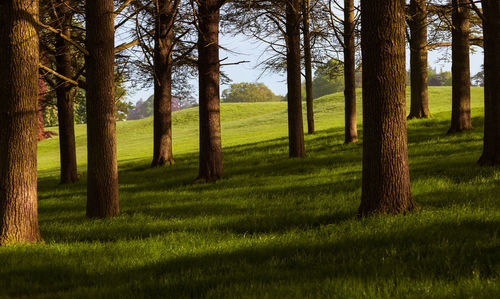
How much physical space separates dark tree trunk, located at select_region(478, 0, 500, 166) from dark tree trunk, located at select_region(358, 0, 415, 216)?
508cm

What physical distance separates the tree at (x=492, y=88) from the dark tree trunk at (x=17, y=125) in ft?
32.1

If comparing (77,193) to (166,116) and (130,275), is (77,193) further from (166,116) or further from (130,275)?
(130,275)

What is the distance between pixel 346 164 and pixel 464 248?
8.41 metres

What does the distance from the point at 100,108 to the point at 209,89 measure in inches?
176

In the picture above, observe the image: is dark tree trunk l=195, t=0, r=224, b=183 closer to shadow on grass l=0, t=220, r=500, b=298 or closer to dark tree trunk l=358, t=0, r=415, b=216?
dark tree trunk l=358, t=0, r=415, b=216

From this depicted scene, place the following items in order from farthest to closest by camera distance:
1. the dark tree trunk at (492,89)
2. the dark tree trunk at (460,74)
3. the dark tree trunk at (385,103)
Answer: the dark tree trunk at (460,74), the dark tree trunk at (492,89), the dark tree trunk at (385,103)

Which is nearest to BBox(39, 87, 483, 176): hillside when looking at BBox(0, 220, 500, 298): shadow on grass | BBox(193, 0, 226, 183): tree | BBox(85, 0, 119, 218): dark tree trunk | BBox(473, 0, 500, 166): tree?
BBox(193, 0, 226, 183): tree

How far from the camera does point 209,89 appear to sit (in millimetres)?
12500

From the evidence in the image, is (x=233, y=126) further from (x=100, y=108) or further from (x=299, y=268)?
(x=299, y=268)

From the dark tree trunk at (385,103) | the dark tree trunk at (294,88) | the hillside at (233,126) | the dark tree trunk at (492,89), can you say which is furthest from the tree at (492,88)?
the hillside at (233,126)

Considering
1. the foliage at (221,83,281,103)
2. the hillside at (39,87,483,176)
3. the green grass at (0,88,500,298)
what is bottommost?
the green grass at (0,88,500,298)

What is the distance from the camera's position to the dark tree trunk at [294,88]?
15.4 m

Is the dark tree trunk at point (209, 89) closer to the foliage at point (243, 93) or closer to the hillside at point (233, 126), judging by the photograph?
the hillside at point (233, 126)

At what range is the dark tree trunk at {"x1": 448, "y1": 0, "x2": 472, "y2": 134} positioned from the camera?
15.8 meters
